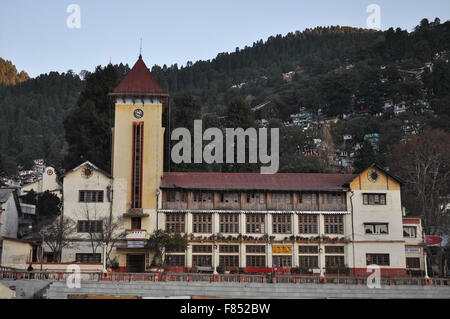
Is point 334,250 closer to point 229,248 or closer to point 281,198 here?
point 281,198

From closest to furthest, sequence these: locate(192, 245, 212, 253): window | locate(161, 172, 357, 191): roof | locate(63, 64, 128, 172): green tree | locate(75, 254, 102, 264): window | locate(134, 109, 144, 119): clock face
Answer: locate(75, 254, 102, 264): window < locate(192, 245, 212, 253): window < locate(161, 172, 357, 191): roof < locate(134, 109, 144, 119): clock face < locate(63, 64, 128, 172): green tree

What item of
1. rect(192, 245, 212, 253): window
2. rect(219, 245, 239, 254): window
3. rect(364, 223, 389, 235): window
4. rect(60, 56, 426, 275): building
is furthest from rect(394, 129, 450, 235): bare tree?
rect(192, 245, 212, 253): window

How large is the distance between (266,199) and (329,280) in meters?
12.9

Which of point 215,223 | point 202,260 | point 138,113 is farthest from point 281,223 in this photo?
point 138,113

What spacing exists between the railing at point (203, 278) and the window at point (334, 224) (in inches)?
416

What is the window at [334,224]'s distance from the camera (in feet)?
164

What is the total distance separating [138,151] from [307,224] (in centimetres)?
1749

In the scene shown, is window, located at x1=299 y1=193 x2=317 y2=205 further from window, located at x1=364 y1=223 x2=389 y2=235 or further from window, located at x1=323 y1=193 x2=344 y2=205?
window, located at x1=364 y1=223 x2=389 y2=235

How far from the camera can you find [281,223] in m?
50.0

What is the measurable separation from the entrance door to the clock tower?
2089 mm

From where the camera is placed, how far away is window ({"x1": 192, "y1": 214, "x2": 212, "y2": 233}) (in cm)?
4938

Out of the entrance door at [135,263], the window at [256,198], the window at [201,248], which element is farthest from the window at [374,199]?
the entrance door at [135,263]

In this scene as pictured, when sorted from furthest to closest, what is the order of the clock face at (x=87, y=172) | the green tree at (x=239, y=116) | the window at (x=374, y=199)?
the green tree at (x=239, y=116) < the window at (x=374, y=199) < the clock face at (x=87, y=172)

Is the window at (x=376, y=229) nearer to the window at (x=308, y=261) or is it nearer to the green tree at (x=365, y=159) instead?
the window at (x=308, y=261)
